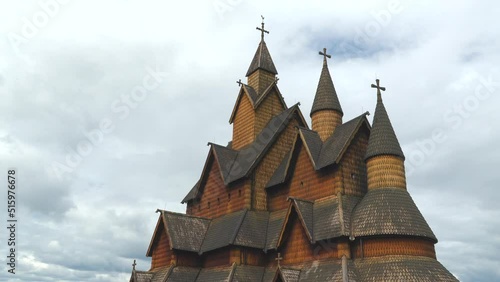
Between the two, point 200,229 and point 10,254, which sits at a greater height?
point 200,229

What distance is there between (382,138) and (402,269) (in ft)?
22.1

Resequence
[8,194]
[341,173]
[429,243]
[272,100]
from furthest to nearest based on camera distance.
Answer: [272,100] → [341,173] → [429,243] → [8,194]

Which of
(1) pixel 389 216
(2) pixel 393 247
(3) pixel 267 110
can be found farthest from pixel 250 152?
(2) pixel 393 247

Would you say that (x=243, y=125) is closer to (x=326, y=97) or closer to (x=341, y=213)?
(x=326, y=97)

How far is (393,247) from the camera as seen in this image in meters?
21.8

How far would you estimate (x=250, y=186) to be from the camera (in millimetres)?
28703

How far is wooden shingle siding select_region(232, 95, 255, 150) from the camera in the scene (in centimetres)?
3247

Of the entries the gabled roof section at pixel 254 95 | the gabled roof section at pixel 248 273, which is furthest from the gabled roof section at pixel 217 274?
the gabled roof section at pixel 254 95

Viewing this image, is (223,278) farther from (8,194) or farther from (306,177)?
(8,194)

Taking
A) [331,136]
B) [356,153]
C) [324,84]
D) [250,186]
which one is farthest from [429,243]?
[324,84]

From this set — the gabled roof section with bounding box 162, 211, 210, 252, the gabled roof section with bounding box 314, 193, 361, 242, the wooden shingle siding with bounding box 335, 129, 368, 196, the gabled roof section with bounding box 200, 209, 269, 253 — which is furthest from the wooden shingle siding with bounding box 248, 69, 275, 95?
the gabled roof section with bounding box 314, 193, 361, 242

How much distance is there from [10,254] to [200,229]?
1139 cm

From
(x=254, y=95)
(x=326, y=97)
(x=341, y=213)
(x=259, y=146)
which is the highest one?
(x=254, y=95)

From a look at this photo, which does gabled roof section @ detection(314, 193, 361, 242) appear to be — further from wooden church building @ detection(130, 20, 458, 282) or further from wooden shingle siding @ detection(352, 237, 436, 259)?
wooden shingle siding @ detection(352, 237, 436, 259)
